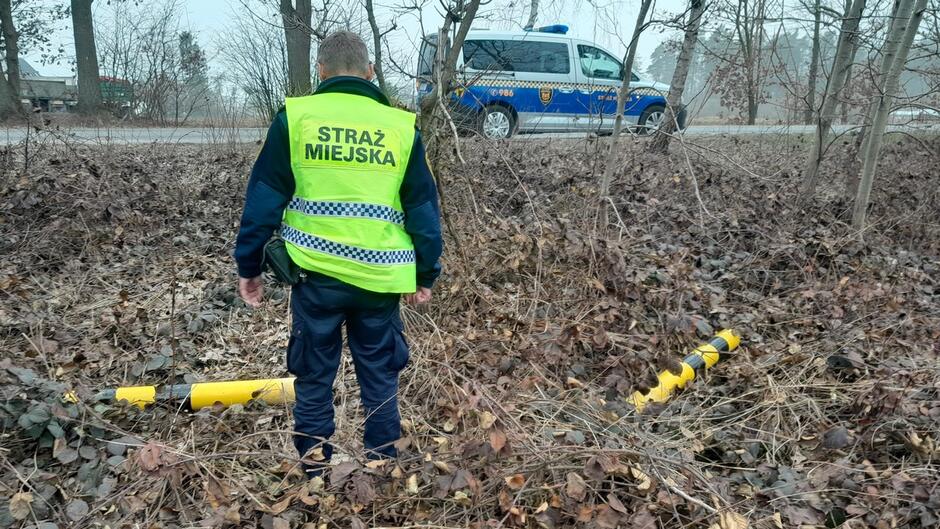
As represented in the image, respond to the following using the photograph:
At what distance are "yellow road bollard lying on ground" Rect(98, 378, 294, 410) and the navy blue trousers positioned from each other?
0.63 m

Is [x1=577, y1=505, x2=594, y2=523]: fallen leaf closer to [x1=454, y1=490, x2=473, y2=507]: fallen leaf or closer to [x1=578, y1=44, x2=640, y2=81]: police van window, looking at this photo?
[x1=454, y1=490, x2=473, y2=507]: fallen leaf

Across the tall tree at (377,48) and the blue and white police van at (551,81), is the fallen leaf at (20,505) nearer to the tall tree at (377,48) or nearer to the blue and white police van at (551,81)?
the tall tree at (377,48)

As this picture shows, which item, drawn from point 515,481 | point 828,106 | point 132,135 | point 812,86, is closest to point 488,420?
point 515,481

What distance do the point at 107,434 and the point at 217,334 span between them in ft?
3.78

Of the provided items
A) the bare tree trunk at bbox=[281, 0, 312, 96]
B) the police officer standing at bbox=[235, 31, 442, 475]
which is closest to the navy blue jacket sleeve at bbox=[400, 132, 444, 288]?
the police officer standing at bbox=[235, 31, 442, 475]

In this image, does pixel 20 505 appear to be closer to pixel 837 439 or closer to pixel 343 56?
pixel 343 56

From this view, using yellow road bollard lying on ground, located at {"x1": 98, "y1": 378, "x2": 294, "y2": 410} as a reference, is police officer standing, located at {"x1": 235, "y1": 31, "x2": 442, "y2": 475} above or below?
above

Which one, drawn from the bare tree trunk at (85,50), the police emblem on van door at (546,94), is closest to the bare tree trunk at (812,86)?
the police emblem on van door at (546,94)

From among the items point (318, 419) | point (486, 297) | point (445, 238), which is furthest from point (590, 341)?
point (318, 419)

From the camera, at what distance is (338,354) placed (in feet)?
8.09

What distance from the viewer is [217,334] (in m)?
3.86

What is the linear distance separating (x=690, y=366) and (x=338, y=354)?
1.97m

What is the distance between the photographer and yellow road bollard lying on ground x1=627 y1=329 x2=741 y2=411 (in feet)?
10.3

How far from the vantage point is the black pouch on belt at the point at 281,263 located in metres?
2.24
